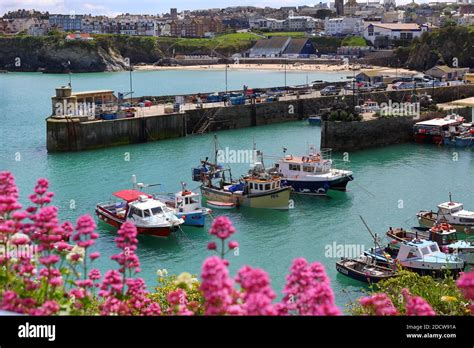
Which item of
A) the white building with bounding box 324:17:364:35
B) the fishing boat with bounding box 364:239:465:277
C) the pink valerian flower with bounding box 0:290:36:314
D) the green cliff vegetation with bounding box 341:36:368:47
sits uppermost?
the white building with bounding box 324:17:364:35

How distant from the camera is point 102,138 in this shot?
1277 inches

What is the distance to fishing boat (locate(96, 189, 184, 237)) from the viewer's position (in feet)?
58.0

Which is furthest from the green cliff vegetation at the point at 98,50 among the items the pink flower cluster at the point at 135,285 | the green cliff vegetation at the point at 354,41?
→ the pink flower cluster at the point at 135,285

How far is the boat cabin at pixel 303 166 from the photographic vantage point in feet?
76.3

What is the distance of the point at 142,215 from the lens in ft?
59.1

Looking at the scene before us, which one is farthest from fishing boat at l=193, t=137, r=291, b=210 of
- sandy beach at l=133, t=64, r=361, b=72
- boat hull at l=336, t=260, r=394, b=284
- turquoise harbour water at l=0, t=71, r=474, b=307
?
sandy beach at l=133, t=64, r=361, b=72

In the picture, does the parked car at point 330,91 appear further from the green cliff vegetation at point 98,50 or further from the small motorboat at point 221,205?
the green cliff vegetation at point 98,50

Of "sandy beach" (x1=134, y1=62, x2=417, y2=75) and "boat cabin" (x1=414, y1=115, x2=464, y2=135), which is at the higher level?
"sandy beach" (x1=134, y1=62, x2=417, y2=75)

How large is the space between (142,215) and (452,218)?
24.8 ft

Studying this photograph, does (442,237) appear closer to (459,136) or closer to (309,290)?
(309,290)

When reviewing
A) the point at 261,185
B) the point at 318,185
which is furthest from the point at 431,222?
the point at 318,185

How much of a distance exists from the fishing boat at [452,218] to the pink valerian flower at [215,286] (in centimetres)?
1568

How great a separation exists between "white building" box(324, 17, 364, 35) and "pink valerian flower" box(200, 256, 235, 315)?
373 feet

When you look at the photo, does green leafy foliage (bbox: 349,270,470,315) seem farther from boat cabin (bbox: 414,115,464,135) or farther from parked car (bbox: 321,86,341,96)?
parked car (bbox: 321,86,341,96)
